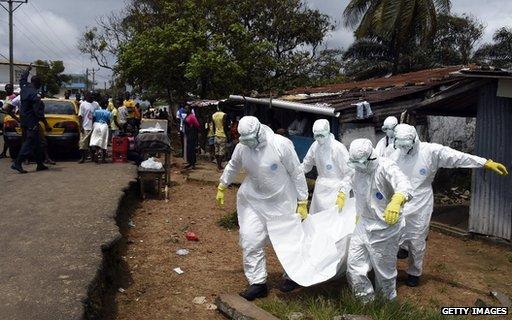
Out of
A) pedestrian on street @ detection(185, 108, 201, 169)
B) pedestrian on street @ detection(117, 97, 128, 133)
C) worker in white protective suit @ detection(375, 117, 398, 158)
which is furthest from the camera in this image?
pedestrian on street @ detection(117, 97, 128, 133)

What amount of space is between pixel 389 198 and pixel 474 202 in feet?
12.2

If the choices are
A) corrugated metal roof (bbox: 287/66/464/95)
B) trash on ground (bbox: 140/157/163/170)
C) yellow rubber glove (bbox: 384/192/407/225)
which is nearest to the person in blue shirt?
trash on ground (bbox: 140/157/163/170)

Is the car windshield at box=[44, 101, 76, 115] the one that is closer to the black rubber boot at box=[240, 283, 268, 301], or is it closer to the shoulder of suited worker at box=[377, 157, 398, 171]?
the black rubber boot at box=[240, 283, 268, 301]

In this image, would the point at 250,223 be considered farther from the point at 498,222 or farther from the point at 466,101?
the point at 466,101

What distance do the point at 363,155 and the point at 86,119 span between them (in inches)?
319

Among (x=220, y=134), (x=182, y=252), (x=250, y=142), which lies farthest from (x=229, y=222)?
(x=220, y=134)

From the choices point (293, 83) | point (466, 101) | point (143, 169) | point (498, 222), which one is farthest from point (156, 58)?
point (498, 222)

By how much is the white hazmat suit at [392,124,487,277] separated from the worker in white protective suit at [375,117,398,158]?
36cm

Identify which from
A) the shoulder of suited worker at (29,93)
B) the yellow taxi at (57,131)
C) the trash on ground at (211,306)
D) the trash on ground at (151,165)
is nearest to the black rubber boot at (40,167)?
the yellow taxi at (57,131)

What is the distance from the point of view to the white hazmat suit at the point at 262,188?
15.6 feet

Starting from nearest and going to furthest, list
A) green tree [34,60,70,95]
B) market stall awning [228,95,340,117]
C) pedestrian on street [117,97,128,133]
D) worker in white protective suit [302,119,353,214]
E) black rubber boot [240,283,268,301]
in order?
1. black rubber boot [240,283,268,301]
2. worker in white protective suit [302,119,353,214]
3. market stall awning [228,95,340,117]
4. pedestrian on street [117,97,128,133]
5. green tree [34,60,70,95]

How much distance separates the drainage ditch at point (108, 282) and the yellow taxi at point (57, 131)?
4623 millimetres

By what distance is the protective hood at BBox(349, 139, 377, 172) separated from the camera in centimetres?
428

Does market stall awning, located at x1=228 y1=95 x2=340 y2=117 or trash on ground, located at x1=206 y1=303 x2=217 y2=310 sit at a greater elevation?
market stall awning, located at x1=228 y1=95 x2=340 y2=117
